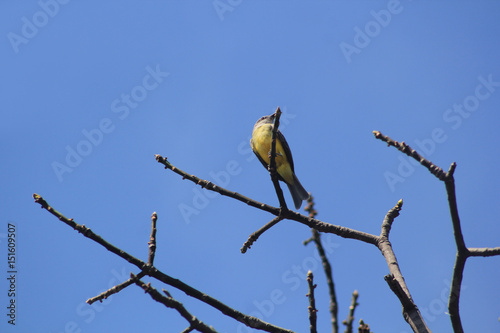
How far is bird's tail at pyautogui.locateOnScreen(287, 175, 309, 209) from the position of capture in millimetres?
7879

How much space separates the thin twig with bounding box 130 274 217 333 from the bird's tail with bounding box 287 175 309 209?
5.62 m

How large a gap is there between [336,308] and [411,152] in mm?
1662

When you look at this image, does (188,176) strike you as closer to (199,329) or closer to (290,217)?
(290,217)

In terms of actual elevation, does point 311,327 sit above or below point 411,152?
below

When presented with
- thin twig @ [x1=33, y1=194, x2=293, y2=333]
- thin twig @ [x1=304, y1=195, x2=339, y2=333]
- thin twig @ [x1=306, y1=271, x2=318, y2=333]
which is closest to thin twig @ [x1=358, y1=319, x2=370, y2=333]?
thin twig @ [x1=306, y1=271, x2=318, y2=333]

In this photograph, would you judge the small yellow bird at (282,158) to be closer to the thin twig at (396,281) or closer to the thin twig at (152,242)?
the thin twig at (396,281)

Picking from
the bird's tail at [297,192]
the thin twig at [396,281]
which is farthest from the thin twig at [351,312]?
the bird's tail at [297,192]

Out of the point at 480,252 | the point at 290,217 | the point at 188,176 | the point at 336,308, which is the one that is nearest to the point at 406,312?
the point at 480,252

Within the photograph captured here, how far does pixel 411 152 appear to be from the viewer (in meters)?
2.46

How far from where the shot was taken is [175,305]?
216cm

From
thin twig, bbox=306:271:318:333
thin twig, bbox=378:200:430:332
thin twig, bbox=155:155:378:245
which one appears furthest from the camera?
thin twig, bbox=155:155:378:245

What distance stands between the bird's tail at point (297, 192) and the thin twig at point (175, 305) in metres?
5.62

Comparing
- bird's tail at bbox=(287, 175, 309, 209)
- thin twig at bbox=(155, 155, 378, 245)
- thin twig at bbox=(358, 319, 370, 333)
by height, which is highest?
bird's tail at bbox=(287, 175, 309, 209)

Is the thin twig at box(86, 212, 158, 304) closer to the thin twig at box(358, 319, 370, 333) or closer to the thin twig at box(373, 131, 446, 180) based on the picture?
the thin twig at box(358, 319, 370, 333)
